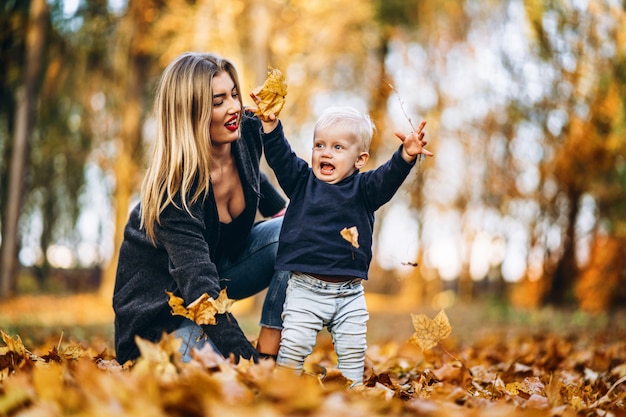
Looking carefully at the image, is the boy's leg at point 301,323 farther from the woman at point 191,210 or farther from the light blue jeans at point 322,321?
the woman at point 191,210

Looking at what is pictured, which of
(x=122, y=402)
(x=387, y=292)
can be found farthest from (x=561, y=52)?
(x=387, y=292)

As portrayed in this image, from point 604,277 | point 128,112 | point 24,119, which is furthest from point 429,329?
point 128,112

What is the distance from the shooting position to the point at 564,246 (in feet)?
39.7

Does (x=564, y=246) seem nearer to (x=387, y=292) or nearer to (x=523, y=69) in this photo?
(x=523, y=69)

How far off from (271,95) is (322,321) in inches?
34.9

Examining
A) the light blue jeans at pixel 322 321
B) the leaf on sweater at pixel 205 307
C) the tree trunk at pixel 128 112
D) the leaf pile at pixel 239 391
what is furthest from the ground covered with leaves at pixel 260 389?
the tree trunk at pixel 128 112

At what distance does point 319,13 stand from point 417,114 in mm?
5512

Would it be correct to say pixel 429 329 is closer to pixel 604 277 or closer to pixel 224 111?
pixel 224 111

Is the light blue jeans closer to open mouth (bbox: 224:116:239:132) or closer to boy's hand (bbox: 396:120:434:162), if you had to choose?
boy's hand (bbox: 396:120:434:162)

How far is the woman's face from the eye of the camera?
289 cm

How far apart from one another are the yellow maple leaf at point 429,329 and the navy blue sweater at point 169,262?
0.78m

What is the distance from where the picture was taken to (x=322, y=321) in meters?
2.69

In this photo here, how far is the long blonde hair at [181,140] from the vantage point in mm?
2760

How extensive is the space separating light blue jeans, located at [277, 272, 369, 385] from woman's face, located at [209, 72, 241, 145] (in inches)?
26.4
